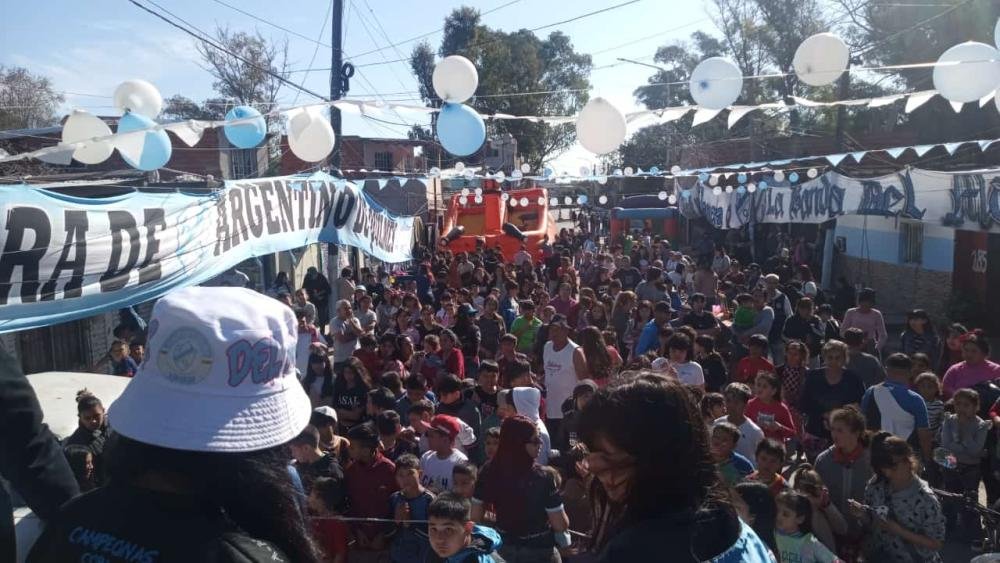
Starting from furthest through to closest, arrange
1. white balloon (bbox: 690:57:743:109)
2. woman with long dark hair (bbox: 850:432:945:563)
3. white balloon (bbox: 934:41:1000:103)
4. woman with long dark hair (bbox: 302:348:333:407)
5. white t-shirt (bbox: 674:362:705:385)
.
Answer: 1. woman with long dark hair (bbox: 302:348:333:407)
2. white balloon (bbox: 690:57:743:109)
3. white balloon (bbox: 934:41:1000:103)
4. white t-shirt (bbox: 674:362:705:385)
5. woman with long dark hair (bbox: 850:432:945:563)

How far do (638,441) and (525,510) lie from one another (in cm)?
289

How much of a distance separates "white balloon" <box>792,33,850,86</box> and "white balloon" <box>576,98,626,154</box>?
1726 millimetres

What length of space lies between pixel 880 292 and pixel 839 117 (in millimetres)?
5401

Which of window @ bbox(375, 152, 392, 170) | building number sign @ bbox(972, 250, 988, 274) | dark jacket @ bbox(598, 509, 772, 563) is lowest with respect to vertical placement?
building number sign @ bbox(972, 250, 988, 274)

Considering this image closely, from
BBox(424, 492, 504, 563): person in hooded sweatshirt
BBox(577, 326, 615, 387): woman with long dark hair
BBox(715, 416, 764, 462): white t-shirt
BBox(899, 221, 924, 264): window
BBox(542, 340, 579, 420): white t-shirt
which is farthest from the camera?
BBox(899, 221, 924, 264): window

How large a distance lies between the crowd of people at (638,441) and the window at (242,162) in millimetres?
20813

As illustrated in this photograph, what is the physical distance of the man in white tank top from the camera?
22.2 feet

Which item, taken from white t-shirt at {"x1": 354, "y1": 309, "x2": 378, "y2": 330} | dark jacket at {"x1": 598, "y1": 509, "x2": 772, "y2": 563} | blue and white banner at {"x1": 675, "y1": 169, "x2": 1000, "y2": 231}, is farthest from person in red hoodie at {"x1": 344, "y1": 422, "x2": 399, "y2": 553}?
A: blue and white banner at {"x1": 675, "y1": 169, "x2": 1000, "y2": 231}

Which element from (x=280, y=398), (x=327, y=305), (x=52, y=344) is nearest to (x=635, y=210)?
(x=327, y=305)

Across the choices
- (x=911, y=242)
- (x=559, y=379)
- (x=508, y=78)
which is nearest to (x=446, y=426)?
(x=559, y=379)

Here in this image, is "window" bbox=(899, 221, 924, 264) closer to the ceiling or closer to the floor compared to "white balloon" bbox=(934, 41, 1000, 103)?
closer to the floor

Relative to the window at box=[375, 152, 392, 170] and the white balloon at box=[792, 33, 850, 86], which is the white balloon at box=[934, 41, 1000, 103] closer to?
the white balloon at box=[792, 33, 850, 86]

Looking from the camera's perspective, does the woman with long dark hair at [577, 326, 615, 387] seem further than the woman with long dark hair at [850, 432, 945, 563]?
Yes

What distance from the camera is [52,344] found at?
10008 mm
